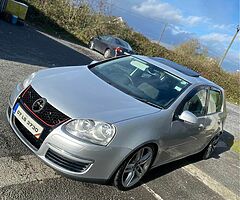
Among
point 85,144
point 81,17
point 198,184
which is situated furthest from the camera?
point 81,17

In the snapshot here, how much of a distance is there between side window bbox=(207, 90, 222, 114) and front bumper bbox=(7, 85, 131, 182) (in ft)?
8.40

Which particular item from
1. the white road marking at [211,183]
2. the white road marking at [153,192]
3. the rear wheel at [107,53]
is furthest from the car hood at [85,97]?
the rear wheel at [107,53]

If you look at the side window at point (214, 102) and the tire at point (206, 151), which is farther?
the tire at point (206, 151)

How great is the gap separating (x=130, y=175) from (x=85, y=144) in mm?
998

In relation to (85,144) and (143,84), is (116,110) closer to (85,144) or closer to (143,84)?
(85,144)

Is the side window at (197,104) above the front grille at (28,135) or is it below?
above

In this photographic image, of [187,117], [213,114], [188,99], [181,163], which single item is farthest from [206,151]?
[187,117]

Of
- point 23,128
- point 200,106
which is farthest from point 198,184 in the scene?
point 23,128

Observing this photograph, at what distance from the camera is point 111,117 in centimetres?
380

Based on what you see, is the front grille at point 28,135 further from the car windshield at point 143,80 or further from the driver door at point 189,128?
the driver door at point 189,128

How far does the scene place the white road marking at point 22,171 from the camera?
3667 mm

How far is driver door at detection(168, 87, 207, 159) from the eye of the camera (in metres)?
4.68

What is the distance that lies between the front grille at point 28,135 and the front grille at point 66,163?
0.17 m

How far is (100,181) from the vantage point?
386cm
